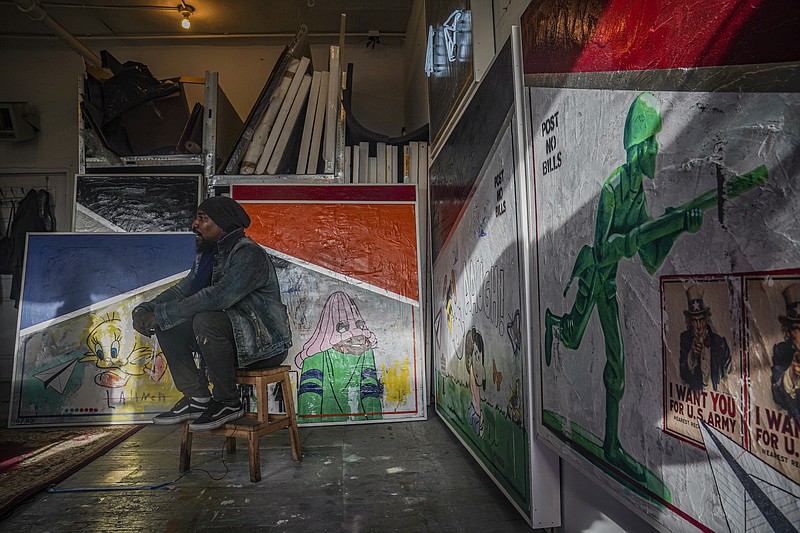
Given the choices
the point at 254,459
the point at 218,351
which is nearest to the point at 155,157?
→ the point at 218,351

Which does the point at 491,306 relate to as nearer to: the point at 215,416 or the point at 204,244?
the point at 215,416

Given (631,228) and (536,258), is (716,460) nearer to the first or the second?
(631,228)

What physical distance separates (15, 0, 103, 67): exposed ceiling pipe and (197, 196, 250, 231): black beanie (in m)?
2.99

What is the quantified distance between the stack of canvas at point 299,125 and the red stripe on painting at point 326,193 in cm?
27

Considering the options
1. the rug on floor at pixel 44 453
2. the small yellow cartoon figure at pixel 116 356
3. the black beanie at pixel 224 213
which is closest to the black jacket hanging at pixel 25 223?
the small yellow cartoon figure at pixel 116 356

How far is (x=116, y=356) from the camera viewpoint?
3.18 metres

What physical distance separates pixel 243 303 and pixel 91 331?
1.53 m

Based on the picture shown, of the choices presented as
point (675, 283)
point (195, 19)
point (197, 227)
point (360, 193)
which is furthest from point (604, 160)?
point (195, 19)

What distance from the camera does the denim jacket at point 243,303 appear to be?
7.21ft

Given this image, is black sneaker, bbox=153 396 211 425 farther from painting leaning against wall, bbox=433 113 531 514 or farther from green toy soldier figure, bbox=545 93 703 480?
green toy soldier figure, bbox=545 93 703 480

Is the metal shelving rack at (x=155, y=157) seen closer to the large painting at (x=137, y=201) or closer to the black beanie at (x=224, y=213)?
the large painting at (x=137, y=201)

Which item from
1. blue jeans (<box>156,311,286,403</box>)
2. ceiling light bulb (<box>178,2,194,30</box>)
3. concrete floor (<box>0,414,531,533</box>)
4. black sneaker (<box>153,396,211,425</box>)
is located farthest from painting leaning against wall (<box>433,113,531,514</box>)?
ceiling light bulb (<box>178,2,194,30</box>)

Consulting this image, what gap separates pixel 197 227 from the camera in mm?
2375

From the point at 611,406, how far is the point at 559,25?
93 centimetres
